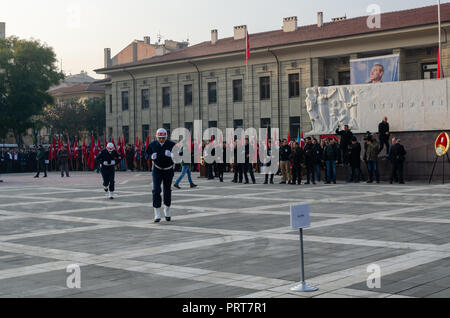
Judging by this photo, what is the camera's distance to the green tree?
2384 inches

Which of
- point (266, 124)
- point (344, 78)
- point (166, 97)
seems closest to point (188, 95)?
point (166, 97)

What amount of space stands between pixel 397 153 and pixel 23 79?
148ft

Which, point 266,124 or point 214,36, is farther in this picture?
point 214,36

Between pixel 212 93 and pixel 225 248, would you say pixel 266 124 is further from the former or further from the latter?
pixel 225 248

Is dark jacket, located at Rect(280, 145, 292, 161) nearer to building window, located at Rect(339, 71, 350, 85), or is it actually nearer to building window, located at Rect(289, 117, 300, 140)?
building window, located at Rect(339, 71, 350, 85)

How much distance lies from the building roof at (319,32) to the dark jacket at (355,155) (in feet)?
64.0

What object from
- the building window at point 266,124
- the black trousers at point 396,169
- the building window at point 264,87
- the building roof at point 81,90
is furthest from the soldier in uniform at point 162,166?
the building roof at point 81,90

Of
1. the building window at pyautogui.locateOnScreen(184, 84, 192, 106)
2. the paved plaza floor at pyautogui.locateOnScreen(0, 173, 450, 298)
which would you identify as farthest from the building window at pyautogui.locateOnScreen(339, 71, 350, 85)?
the paved plaza floor at pyautogui.locateOnScreen(0, 173, 450, 298)

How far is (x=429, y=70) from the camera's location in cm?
4400

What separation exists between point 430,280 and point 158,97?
53.1m
